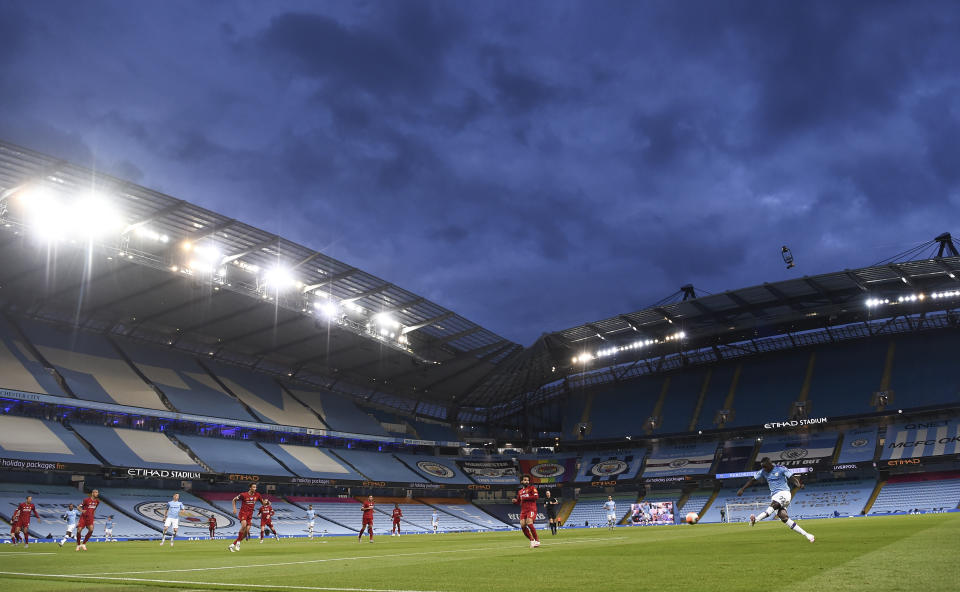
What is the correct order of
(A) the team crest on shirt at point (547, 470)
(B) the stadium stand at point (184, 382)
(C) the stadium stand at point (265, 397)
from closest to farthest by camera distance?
(B) the stadium stand at point (184, 382)
(C) the stadium stand at point (265, 397)
(A) the team crest on shirt at point (547, 470)

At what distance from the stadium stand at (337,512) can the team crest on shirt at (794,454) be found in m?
39.3

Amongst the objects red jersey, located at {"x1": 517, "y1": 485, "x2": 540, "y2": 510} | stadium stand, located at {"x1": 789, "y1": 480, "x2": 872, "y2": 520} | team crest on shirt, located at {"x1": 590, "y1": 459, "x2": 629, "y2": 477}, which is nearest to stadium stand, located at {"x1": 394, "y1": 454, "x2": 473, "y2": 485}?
team crest on shirt, located at {"x1": 590, "y1": 459, "x2": 629, "y2": 477}

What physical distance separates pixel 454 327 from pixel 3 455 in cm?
3447

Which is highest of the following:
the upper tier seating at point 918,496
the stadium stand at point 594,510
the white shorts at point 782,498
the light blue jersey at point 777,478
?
the light blue jersey at point 777,478

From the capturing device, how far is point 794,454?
206 ft

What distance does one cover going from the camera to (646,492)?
68.6m

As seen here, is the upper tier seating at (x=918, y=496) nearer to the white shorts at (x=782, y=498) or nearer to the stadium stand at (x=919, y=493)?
the stadium stand at (x=919, y=493)

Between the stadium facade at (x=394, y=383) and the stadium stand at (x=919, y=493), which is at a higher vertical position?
the stadium facade at (x=394, y=383)

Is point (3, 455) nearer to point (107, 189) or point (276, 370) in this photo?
point (107, 189)

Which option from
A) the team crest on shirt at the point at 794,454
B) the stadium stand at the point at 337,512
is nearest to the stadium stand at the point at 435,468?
the stadium stand at the point at 337,512

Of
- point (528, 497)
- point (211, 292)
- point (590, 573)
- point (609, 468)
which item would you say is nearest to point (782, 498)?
point (528, 497)

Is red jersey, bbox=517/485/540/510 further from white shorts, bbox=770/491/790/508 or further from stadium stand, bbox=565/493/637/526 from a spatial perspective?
stadium stand, bbox=565/493/637/526

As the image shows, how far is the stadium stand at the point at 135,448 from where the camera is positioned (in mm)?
45000

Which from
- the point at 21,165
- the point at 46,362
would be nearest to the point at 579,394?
the point at 46,362
